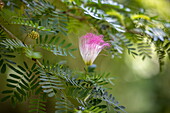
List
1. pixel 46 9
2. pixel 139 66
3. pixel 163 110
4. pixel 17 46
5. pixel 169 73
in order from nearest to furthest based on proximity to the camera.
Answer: pixel 17 46, pixel 46 9, pixel 139 66, pixel 163 110, pixel 169 73

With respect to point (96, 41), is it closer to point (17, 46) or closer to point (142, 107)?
point (17, 46)

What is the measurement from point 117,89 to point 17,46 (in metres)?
1.89

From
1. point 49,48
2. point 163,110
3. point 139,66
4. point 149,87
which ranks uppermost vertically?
point 49,48

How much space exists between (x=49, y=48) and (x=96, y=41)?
120mm

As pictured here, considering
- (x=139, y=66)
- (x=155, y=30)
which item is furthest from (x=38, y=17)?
(x=139, y=66)

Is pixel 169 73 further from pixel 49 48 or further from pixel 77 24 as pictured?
pixel 49 48

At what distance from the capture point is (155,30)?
1.44 feet

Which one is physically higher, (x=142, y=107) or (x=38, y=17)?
(x=38, y=17)

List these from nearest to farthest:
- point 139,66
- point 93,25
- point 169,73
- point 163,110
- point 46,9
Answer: point 46,9, point 93,25, point 139,66, point 163,110, point 169,73

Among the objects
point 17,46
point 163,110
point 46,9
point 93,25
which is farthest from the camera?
point 163,110

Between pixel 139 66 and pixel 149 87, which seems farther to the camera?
pixel 149 87

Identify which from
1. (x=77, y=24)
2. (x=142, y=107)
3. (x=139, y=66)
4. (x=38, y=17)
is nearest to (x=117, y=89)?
(x=139, y=66)

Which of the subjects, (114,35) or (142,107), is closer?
(114,35)

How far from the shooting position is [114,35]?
0.60 m
